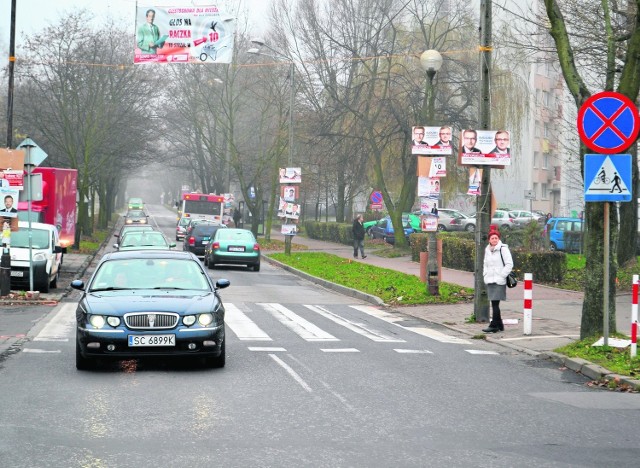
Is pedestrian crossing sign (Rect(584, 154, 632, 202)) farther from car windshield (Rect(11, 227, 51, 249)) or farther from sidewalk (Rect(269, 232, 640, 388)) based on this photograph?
car windshield (Rect(11, 227, 51, 249))

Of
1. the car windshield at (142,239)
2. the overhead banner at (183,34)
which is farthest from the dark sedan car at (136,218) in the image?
the overhead banner at (183,34)

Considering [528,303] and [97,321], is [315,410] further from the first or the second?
[528,303]

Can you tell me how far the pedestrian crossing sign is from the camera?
40.9ft

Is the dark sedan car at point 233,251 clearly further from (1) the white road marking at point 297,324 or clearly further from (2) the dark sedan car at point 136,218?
(2) the dark sedan car at point 136,218

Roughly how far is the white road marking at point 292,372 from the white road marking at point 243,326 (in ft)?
7.41

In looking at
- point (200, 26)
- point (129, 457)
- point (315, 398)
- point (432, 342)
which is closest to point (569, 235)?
point (200, 26)

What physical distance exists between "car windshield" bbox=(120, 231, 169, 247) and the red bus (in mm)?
25969

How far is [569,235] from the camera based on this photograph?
4194cm

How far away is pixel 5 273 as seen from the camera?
22.4m

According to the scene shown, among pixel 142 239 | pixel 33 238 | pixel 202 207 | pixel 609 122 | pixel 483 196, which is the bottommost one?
pixel 142 239

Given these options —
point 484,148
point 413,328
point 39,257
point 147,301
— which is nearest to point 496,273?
point 413,328

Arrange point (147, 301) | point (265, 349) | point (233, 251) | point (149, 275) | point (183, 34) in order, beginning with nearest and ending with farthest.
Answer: point (147, 301), point (149, 275), point (265, 349), point (183, 34), point (233, 251)

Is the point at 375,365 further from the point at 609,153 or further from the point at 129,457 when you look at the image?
the point at 129,457

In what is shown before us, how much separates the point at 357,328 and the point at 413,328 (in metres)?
1.09
